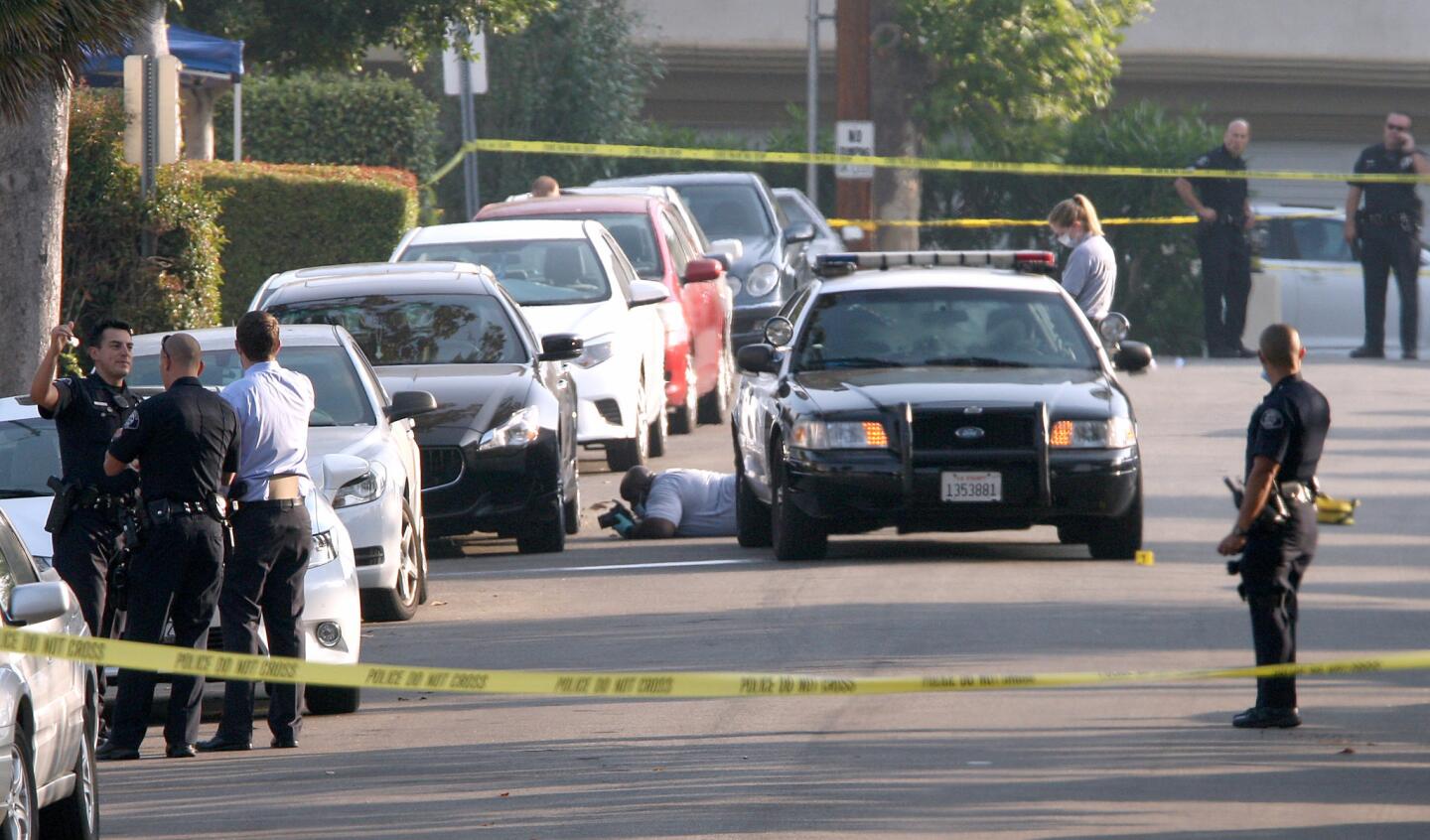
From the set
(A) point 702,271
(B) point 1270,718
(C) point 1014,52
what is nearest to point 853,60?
(C) point 1014,52

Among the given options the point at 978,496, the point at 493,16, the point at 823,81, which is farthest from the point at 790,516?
the point at 823,81

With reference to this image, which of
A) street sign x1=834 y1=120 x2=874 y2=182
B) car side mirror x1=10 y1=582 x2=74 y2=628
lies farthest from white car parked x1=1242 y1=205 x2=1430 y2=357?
car side mirror x1=10 y1=582 x2=74 y2=628

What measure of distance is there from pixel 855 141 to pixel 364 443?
58.1ft

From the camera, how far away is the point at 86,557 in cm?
1032

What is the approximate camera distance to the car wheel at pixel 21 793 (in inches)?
265

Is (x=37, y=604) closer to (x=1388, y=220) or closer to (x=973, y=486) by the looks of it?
(x=973, y=486)

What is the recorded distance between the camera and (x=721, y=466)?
18828 mm

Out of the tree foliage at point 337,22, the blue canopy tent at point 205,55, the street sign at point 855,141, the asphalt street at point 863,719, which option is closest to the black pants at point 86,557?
the asphalt street at point 863,719

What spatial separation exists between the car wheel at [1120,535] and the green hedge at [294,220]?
434 inches

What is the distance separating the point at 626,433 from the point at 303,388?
806 cm

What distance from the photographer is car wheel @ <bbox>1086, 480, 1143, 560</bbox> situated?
539 inches

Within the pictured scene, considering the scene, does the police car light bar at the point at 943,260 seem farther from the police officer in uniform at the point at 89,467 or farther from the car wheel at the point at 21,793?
the car wheel at the point at 21,793

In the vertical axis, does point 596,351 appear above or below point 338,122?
below

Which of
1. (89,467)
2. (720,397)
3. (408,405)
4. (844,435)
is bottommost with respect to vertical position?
(720,397)
